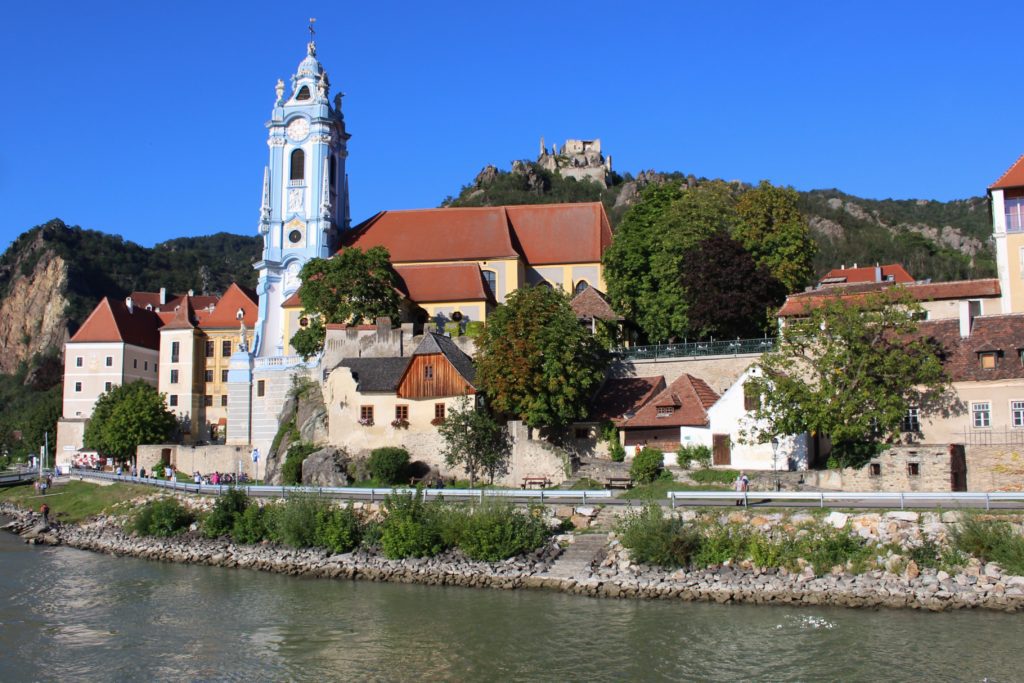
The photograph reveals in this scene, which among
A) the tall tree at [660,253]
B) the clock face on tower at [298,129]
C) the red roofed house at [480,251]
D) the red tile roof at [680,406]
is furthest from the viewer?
the clock face on tower at [298,129]

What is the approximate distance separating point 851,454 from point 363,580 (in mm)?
17624

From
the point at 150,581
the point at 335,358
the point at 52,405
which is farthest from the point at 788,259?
the point at 52,405

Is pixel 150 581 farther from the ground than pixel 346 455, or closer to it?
closer to it

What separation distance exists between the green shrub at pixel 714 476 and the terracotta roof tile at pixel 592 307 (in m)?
14.1

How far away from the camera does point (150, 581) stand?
33.3 meters

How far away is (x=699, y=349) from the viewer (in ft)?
154

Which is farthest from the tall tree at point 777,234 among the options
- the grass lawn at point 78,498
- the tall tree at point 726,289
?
the grass lawn at point 78,498

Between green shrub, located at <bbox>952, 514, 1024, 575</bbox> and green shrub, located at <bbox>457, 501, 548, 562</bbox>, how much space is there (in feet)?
40.8

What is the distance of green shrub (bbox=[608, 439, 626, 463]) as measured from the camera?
4128 cm

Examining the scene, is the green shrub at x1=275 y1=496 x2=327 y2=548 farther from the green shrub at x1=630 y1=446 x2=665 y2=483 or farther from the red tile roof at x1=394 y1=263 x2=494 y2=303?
the red tile roof at x1=394 y1=263 x2=494 y2=303

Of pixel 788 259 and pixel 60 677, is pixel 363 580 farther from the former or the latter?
pixel 788 259

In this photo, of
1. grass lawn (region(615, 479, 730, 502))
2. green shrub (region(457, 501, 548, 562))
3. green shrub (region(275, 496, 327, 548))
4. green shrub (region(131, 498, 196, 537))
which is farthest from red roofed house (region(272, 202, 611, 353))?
green shrub (region(457, 501, 548, 562))

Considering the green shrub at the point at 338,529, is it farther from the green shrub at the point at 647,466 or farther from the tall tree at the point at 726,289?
the tall tree at the point at 726,289

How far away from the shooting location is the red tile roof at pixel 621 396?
142 feet
